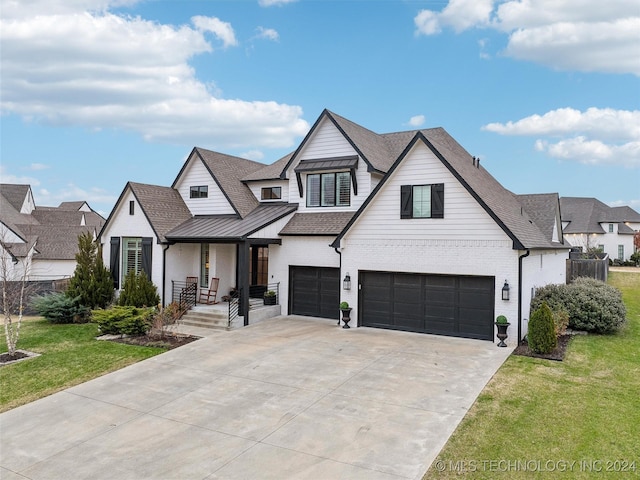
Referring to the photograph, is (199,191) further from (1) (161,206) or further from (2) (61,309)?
(2) (61,309)

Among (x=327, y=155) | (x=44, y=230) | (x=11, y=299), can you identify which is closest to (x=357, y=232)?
(x=327, y=155)

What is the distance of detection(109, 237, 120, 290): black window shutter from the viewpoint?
2044 centimetres

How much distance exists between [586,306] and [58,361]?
57.7 ft

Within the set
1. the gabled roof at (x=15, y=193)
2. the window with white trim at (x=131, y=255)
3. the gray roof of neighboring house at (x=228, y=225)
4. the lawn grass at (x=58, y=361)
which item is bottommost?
the lawn grass at (x=58, y=361)

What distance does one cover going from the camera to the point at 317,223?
728 inches

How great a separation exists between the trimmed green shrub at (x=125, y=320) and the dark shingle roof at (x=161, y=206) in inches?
172

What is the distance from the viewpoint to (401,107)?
86.4ft

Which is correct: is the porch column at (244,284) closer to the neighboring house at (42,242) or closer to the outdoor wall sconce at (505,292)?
the outdoor wall sconce at (505,292)

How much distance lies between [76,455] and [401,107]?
24.5m

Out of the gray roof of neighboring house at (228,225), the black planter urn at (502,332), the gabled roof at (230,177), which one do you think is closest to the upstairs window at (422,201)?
the black planter urn at (502,332)

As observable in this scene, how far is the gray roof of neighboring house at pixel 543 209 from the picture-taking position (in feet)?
64.1

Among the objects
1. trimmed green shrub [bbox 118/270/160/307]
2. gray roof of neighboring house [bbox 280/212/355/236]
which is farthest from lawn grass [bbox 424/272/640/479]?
trimmed green shrub [bbox 118/270/160/307]

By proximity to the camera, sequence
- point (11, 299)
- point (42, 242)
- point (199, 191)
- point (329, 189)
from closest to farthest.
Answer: point (11, 299) < point (329, 189) < point (199, 191) < point (42, 242)

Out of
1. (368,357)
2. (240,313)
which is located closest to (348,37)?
(240,313)
